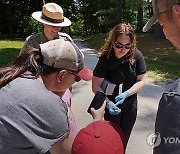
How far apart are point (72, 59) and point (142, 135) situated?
341cm

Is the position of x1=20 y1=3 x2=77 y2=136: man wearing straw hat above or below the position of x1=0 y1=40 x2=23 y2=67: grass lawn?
above

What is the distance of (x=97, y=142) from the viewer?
67.1 inches

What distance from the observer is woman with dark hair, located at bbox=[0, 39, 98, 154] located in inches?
63.6

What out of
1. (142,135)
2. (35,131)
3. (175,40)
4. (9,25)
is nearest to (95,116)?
(35,131)

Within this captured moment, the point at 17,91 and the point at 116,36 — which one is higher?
the point at 17,91

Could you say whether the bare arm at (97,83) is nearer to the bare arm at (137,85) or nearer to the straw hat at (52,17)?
the bare arm at (137,85)

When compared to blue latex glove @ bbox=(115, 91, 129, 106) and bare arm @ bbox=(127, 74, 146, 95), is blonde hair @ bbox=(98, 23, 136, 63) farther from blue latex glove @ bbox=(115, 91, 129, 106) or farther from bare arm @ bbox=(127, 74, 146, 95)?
blue latex glove @ bbox=(115, 91, 129, 106)

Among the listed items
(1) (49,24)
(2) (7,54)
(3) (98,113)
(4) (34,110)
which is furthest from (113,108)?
(2) (7,54)

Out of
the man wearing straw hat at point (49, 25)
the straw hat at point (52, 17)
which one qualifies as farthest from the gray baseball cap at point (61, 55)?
the straw hat at point (52, 17)

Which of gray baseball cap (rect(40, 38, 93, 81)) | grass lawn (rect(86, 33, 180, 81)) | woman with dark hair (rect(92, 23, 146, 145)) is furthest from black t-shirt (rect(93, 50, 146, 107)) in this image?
grass lawn (rect(86, 33, 180, 81))

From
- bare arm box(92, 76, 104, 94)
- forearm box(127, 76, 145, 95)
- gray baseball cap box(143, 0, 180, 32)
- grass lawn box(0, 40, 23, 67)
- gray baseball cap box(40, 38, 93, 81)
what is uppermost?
gray baseball cap box(143, 0, 180, 32)

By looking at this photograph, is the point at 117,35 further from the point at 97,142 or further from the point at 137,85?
the point at 97,142

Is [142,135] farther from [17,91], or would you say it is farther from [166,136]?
[166,136]

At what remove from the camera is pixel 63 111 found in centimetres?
170
